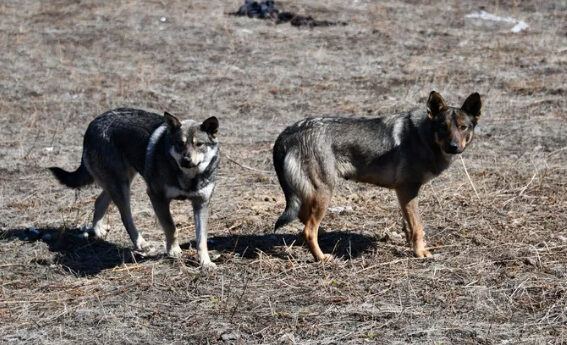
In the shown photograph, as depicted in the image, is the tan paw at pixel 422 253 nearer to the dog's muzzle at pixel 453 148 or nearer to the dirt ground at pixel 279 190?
the dirt ground at pixel 279 190

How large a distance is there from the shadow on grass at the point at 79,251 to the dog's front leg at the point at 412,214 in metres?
2.52

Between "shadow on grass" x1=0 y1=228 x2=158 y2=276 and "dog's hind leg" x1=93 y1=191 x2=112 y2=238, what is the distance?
0.43ft

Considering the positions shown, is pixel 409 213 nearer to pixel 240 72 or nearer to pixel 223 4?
pixel 240 72

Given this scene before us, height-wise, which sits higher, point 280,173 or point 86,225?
point 280,173

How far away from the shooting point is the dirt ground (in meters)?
6.01

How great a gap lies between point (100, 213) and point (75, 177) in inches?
18.4

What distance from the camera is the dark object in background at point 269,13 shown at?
18.0m

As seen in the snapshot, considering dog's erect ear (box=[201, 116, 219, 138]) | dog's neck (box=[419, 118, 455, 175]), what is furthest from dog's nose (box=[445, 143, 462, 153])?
dog's erect ear (box=[201, 116, 219, 138])

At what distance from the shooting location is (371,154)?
24.4 feet

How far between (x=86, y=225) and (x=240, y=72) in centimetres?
723

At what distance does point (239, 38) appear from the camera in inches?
662

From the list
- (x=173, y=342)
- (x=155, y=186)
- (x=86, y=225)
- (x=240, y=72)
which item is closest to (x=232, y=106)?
(x=240, y=72)

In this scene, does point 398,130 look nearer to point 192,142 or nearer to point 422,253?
point 422,253

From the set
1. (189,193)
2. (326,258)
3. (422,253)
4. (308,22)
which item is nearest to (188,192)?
(189,193)
